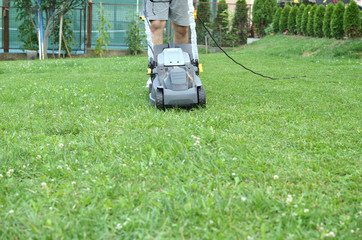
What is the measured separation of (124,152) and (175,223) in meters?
0.90

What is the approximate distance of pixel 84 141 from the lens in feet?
8.79

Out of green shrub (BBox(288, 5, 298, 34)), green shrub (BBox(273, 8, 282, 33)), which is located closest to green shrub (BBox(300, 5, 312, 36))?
green shrub (BBox(288, 5, 298, 34))

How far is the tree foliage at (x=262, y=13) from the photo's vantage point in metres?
16.1

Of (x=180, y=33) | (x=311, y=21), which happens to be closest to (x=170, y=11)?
(x=180, y=33)

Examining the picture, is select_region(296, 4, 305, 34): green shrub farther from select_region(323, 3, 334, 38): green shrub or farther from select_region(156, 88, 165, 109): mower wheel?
select_region(156, 88, 165, 109): mower wheel

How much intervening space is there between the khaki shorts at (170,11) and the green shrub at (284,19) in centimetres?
1089

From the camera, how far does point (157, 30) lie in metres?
4.34

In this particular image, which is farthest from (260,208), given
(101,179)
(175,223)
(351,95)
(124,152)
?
(351,95)

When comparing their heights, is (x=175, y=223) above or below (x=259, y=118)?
below

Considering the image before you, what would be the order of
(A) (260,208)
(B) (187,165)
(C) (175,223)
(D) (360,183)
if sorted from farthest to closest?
(B) (187,165) → (D) (360,183) → (A) (260,208) → (C) (175,223)

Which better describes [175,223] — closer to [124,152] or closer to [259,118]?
[124,152]

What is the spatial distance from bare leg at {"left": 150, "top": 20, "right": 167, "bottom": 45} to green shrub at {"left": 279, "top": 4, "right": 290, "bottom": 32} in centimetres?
1110

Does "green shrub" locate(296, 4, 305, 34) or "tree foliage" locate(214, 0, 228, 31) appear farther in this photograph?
"tree foliage" locate(214, 0, 228, 31)

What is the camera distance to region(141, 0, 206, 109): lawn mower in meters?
3.52
